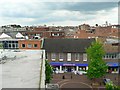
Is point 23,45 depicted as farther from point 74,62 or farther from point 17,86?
point 17,86

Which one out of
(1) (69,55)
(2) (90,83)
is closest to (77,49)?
(1) (69,55)

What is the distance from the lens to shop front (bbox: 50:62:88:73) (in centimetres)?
5588

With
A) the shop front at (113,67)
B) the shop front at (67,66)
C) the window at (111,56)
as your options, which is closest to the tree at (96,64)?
the window at (111,56)

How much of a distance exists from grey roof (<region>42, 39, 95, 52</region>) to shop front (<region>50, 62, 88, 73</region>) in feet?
8.94

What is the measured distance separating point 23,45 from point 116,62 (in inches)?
772

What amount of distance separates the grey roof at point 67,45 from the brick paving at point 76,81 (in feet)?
17.1

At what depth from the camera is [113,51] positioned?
5456 cm

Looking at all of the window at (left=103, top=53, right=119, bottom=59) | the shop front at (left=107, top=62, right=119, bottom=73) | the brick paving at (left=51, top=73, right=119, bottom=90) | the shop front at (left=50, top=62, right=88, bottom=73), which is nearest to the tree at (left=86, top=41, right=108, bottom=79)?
the brick paving at (left=51, top=73, right=119, bottom=90)

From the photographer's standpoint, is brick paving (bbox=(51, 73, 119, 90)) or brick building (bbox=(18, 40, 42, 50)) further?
brick building (bbox=(18, 40, 42, 50))

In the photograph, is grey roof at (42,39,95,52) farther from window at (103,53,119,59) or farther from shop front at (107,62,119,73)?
shop front at (107,62,119,73)

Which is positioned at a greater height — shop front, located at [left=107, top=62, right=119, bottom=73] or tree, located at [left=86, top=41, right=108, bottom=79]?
tree, located at [left=86, top=41, right=108, bottom=79]

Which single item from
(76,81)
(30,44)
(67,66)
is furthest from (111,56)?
(30,44)

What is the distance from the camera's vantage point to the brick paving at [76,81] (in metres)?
43.5

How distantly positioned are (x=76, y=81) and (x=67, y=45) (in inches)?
440
